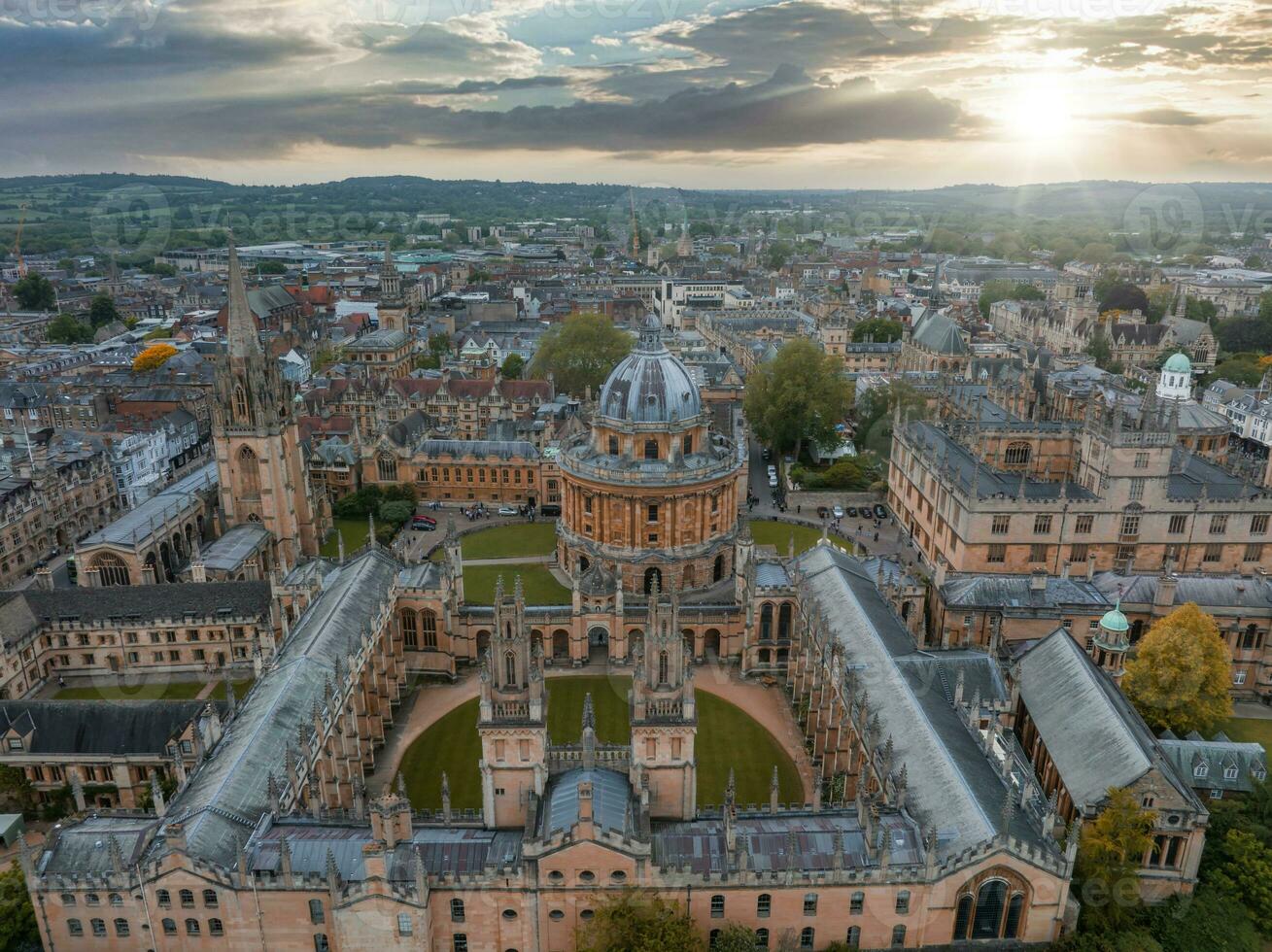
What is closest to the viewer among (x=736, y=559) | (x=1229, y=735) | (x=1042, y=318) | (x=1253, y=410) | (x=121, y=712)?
(x=121, y=712)

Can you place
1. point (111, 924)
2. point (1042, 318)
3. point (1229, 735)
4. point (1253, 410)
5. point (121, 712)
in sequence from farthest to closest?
point (1042, 318) → point (1253, 410) → point (1229, 735) → point (121, 712) → point (111, 924)

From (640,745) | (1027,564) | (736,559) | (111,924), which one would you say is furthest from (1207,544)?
(111,924)

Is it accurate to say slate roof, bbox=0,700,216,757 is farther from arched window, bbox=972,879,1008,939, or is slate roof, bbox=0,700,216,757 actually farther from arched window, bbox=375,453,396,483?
arched window, bbox=375,453,396,483

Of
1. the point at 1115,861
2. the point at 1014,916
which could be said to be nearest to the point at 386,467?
the point at 1014,916

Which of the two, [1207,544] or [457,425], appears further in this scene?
[457,425]

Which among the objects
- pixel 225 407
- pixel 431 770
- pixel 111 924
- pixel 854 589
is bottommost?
pixel 431 770

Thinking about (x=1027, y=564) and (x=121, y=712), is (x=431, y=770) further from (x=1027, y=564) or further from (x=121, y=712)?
(x=1027, y=564)

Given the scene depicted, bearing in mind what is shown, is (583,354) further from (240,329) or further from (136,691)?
(136,691)
